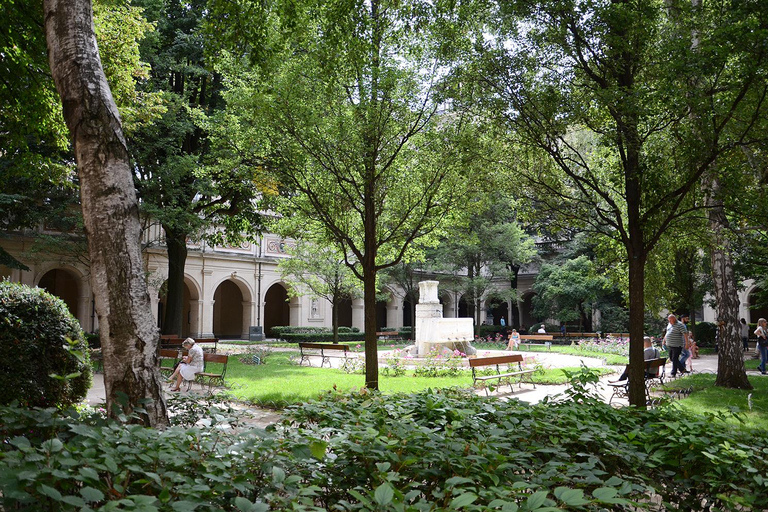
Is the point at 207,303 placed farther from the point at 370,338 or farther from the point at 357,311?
the point at 370,338

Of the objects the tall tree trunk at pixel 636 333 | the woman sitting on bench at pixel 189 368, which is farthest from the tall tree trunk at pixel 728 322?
the woman sitting on bench at pixel 189 368

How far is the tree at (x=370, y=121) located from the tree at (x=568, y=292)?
23.1 meters

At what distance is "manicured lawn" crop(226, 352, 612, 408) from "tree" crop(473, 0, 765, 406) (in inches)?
159

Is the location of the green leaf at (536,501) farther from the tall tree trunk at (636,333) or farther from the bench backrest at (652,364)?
the bench backrest at (652,364)

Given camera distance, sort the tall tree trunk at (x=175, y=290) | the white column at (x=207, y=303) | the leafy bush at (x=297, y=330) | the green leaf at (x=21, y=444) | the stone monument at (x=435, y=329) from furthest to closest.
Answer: the leafy bush at (x=297, y=330) → the white column at (x=207, y=303) → the tall tree trunk at (x=175, y=290) → the stone monument at (x=435, y=329) → the green leaf at (x=21, y=444)

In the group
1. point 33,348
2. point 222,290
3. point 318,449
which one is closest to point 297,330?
point 222,290

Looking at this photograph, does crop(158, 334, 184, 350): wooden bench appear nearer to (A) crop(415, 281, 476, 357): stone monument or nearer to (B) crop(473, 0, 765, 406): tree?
(A) crop(415, 281, 476, 357): stone monument

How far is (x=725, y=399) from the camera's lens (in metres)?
9.55

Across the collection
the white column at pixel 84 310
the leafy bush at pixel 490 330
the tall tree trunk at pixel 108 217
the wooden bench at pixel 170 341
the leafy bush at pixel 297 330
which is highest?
the tall tree trunk at pixel 108 217

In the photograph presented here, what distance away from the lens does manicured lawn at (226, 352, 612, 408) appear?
10109 mm

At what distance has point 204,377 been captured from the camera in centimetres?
1158

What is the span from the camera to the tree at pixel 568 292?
3097 centimetres

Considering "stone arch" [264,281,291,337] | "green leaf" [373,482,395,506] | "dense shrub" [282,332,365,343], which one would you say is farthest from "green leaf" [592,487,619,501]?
"stone arch" [264,281,291,337]

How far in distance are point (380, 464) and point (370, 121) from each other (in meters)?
6.58
